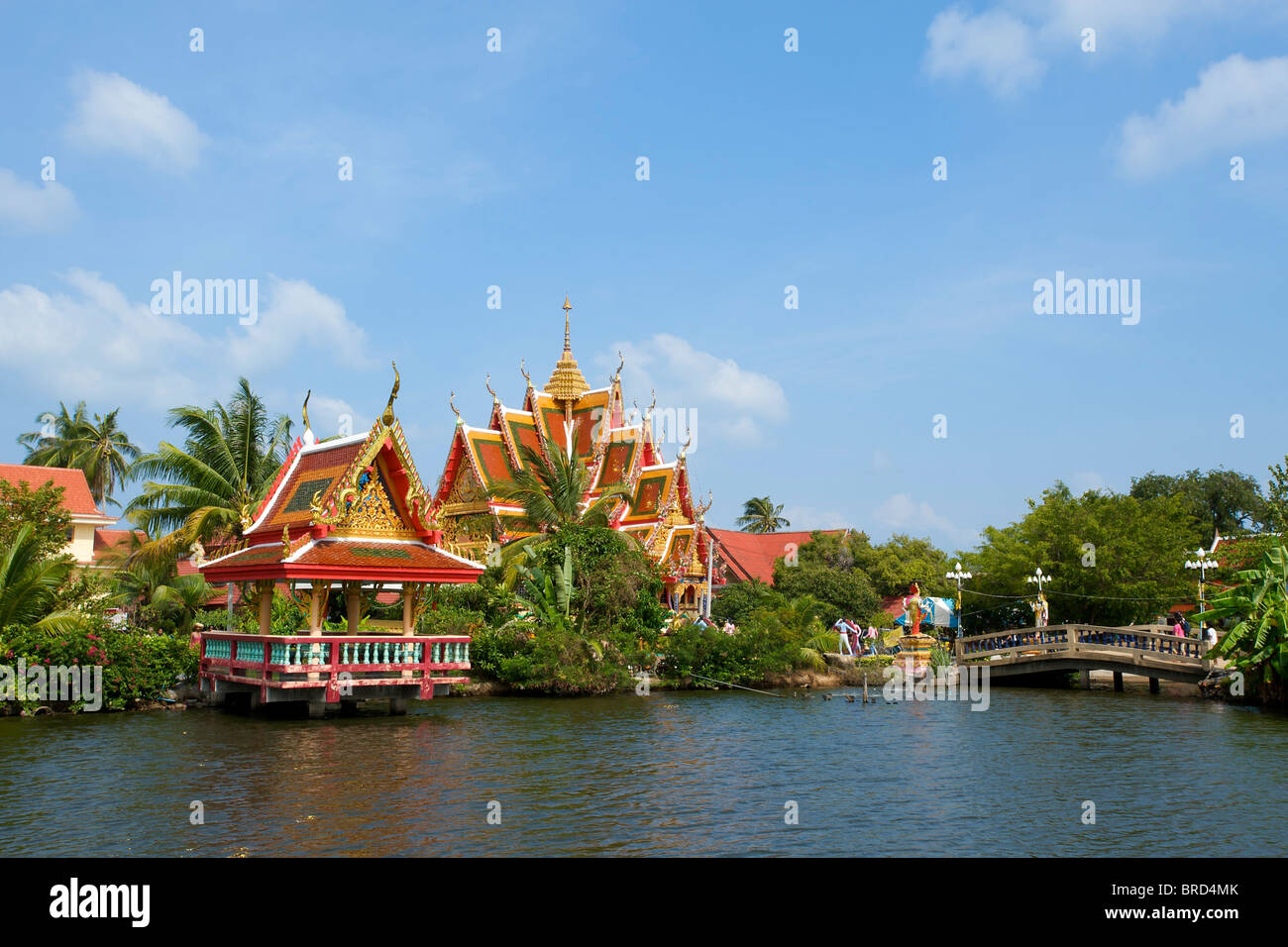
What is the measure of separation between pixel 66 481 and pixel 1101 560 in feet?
124

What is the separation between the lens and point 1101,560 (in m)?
36.2

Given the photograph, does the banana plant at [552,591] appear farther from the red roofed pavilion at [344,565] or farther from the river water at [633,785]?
the red roofed pavilion at [344,565]

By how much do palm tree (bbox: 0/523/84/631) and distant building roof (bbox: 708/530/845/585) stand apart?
30.6m

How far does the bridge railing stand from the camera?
1144 inches

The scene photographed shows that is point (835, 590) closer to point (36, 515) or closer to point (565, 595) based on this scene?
point (565, 595)

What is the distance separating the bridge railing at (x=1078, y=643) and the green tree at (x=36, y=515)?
25.5m

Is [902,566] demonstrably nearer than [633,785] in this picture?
No

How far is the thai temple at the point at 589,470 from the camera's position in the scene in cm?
3716

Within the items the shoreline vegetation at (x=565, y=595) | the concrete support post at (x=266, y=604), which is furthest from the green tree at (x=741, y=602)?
the concrete support post at (x=266, y=604)

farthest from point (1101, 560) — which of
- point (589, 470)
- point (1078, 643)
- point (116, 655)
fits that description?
point (116, 655)

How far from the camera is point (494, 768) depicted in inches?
572
